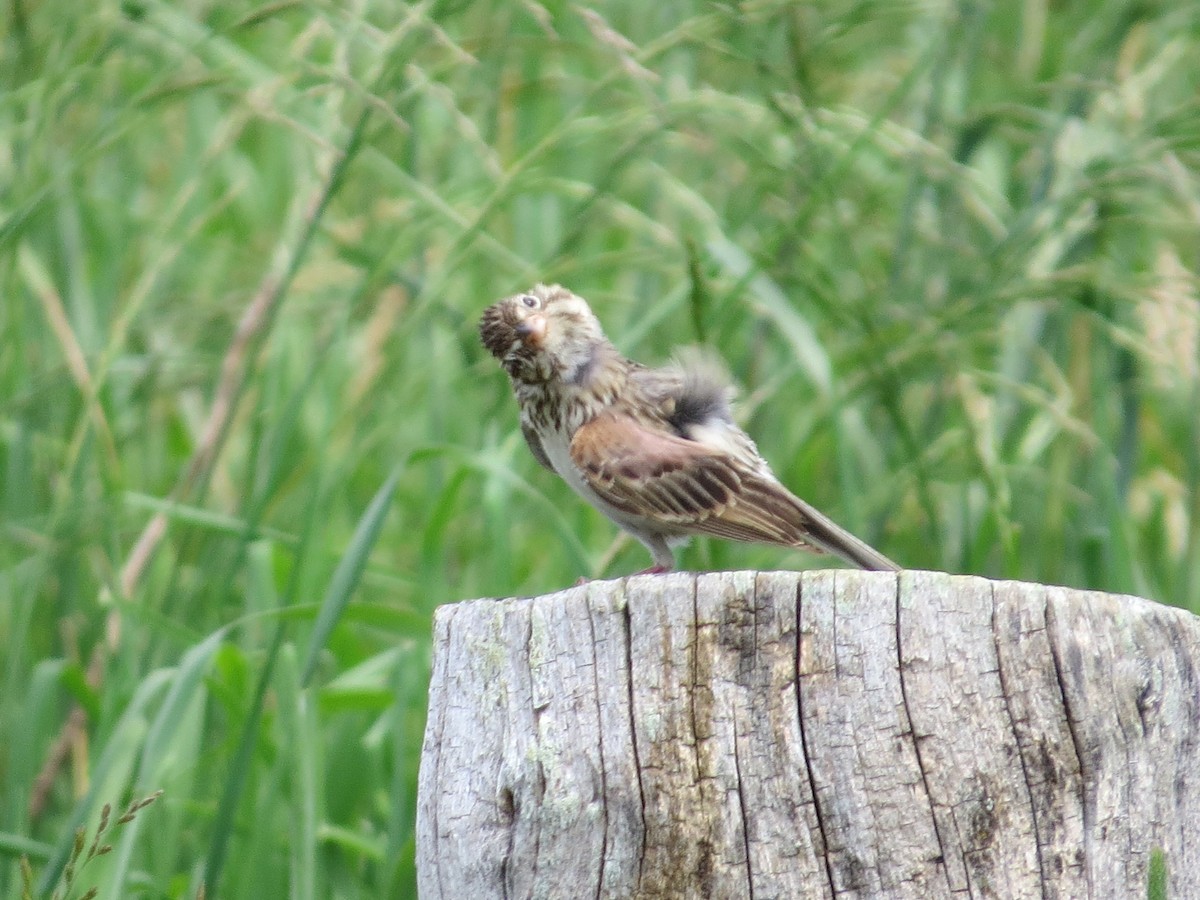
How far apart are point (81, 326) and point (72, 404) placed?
224 mm

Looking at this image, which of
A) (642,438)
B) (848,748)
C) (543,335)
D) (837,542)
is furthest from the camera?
(543,335)

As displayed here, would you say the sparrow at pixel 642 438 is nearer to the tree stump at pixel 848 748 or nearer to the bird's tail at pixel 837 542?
the bird's tail at pixel 837 542

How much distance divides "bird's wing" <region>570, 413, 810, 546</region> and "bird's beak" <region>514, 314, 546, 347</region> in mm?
249

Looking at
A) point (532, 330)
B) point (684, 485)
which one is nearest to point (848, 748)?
point (684, 485)

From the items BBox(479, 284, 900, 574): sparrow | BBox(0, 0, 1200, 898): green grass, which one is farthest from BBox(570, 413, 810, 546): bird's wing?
BBox(0, 0, 1200, 898): green grass

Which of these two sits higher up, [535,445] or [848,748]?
[535,445]

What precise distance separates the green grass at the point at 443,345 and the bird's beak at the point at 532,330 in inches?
4.6

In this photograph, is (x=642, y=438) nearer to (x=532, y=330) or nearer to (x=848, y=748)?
(x=532, y=330)

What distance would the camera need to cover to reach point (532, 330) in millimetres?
3584

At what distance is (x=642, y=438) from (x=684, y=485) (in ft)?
0.73

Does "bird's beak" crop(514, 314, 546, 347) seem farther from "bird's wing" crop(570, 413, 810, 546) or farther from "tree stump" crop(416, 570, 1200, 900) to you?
"tree stump" crop(416, 570, 1200, 900)

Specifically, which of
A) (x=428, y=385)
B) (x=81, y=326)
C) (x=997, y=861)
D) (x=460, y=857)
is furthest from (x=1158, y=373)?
(x=81, y=326)

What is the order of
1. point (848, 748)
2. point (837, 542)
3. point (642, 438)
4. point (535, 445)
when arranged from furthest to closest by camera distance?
point (535, 445)
point (642, 438)
point (837, 542)
point (848, 748)

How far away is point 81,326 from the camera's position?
4109 mm
